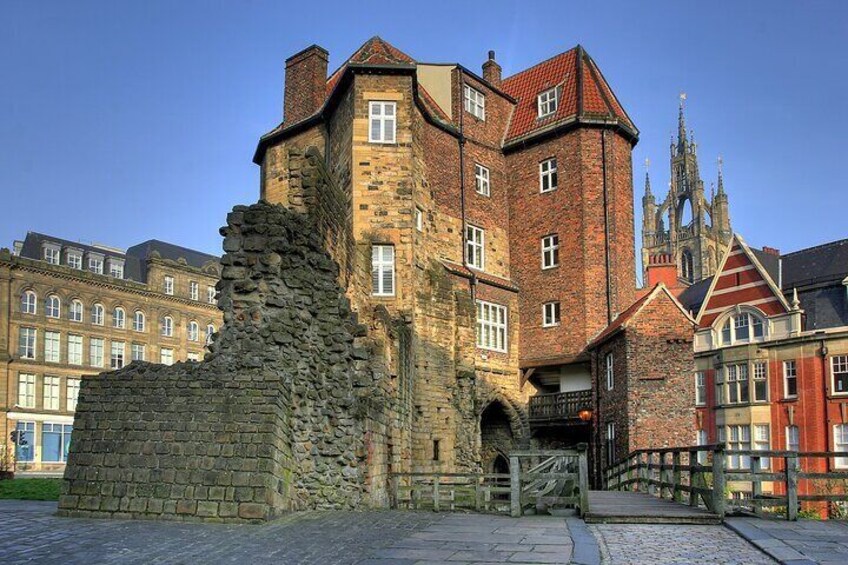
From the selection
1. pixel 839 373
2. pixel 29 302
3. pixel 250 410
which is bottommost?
pixel 250 410

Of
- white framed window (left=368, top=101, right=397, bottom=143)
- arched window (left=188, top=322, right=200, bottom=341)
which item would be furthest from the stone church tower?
white framed window (left=368, top=101, right=397, bottom=143)

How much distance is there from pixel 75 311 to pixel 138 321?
5.74 m

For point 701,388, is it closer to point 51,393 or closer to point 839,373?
point 839,373

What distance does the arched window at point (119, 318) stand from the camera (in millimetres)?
70312

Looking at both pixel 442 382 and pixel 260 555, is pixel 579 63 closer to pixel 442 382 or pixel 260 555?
pixel 442 382

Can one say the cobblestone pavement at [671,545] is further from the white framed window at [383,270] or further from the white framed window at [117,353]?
the white framed window at [117,353]

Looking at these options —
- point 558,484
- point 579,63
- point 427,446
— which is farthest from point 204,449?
point 579,63

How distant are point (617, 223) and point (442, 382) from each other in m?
9.98

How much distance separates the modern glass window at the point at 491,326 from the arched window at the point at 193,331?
4689 cm

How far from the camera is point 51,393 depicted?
65062 millimetres

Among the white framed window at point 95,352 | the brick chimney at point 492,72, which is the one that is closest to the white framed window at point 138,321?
the white framed window at point 95,352

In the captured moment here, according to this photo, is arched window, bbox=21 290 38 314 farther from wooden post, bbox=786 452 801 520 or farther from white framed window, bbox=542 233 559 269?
wooden post, bbox=786 452 801 520

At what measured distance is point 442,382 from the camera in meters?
30.3

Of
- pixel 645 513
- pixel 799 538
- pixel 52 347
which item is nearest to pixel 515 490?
pixel 645 513
